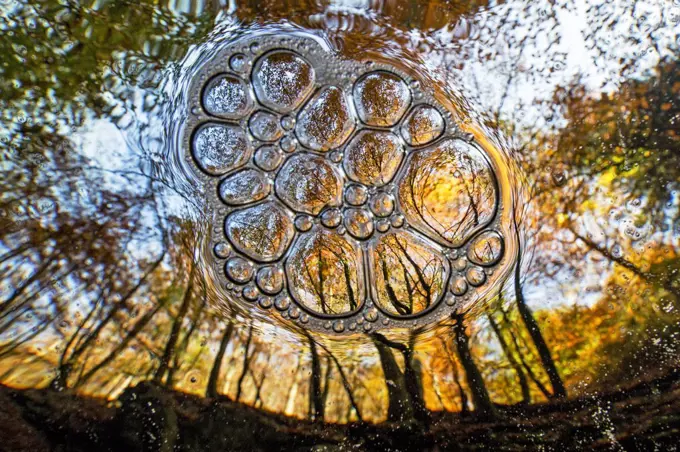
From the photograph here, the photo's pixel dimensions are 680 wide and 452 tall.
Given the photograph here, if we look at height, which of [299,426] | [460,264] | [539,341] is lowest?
[299,426]

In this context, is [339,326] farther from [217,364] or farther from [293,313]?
[217,364]

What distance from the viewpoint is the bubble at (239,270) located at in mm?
757

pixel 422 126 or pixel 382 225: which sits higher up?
pixel 422 126

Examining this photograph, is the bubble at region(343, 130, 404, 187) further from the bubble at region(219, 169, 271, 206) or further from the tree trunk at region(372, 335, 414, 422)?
the tree trunk at region(372, 335, 414, 422)

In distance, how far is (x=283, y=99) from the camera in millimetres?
797

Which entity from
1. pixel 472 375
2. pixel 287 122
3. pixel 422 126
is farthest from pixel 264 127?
pixel 472 375

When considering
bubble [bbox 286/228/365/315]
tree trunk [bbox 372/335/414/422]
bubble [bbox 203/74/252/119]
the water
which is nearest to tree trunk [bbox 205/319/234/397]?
the water

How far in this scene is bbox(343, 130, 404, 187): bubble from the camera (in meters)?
0.79

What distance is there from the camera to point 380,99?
0.81 meters

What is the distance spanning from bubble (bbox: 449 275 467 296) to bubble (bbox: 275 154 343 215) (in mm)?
213

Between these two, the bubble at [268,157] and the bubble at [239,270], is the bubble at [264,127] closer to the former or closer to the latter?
the bubble at [268,157]

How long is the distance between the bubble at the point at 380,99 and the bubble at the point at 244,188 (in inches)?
7.4

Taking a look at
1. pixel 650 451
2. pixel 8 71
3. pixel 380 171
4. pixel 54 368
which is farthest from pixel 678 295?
pixel 8 71

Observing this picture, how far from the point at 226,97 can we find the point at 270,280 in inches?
11.5
